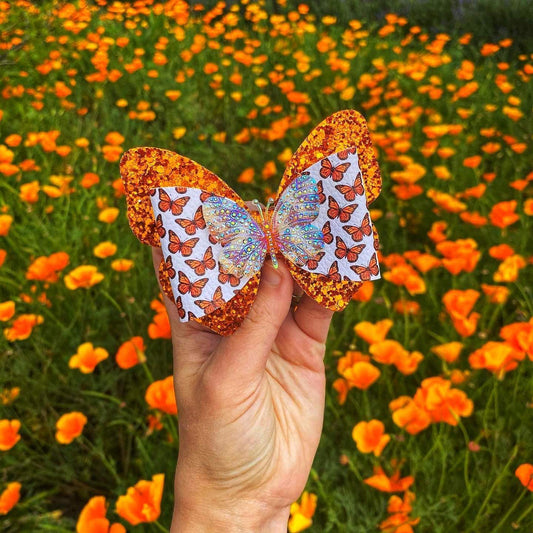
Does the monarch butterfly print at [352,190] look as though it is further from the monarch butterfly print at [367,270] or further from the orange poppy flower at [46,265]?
the orange poppy flower at [46,265]

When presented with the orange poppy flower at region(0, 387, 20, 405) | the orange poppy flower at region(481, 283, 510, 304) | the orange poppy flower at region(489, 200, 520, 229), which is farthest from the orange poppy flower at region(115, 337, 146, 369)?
the orange poppy flower at region(489, 200, 520, 229)

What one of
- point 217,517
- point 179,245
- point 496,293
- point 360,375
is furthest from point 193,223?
point 496,293

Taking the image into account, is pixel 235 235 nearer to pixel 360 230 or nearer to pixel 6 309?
pixel 360 230

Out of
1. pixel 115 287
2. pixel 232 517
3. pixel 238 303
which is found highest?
pixel 238 303

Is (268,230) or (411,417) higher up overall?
(268,230)

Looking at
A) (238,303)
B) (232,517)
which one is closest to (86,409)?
(232,517)

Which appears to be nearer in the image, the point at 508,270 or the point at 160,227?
the point at 160,227

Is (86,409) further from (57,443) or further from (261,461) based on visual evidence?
(261,461)
